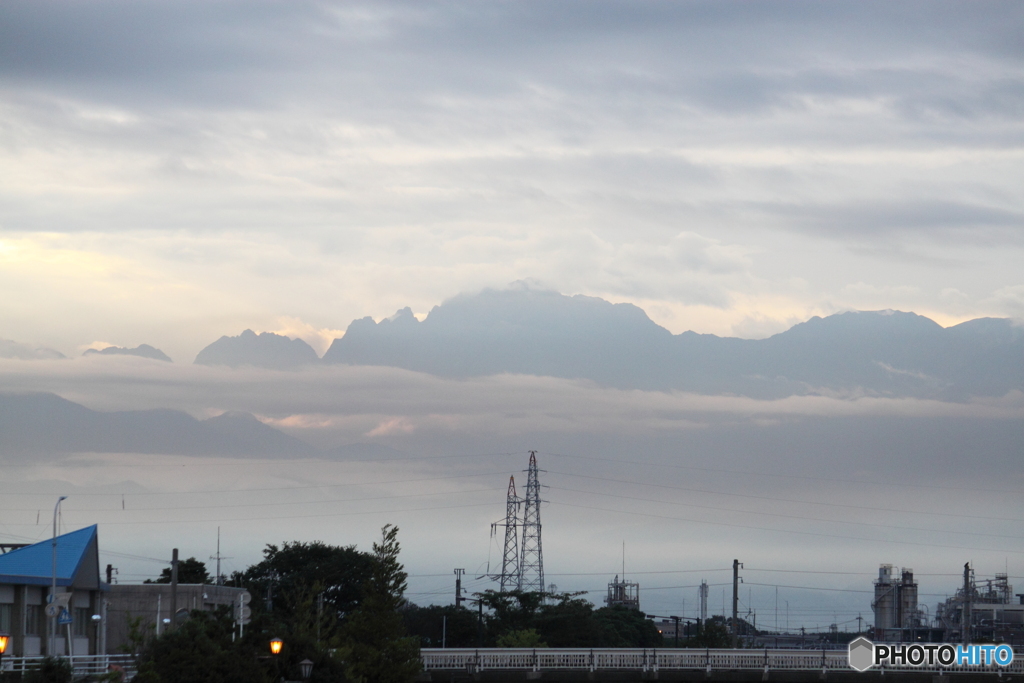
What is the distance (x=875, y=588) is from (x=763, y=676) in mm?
102848

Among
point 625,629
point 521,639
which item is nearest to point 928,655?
point 521,639

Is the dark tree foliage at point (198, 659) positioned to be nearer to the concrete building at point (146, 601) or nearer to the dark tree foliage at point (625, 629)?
the concrete building at point (146, 601)

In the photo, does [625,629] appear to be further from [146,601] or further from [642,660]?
[642,660]

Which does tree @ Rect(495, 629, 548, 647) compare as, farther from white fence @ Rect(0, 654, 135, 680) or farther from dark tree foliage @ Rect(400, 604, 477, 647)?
white fence @ Rect(0, 654, 135, 680)

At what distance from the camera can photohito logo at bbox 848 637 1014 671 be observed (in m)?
56.4

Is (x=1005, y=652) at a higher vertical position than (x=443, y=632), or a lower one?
higher

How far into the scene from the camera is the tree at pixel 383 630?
54.2m

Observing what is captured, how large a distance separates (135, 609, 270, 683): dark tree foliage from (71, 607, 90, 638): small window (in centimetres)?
3805

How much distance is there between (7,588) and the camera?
208 ft

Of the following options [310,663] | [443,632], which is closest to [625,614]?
[443,632]

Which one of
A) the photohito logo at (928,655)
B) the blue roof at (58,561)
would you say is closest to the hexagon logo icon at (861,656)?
the photohito logo at (928,655)

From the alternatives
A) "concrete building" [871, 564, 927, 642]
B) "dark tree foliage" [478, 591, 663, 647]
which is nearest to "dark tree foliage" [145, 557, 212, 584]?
"dark tree foliage" [478, 591, 663, 647]

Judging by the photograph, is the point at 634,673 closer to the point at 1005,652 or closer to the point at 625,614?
the point at 1005,652

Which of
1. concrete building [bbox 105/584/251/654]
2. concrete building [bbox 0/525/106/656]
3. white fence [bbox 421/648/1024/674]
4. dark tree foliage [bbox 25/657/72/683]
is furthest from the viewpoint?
concrete building [bbox 105/584/251/654]
